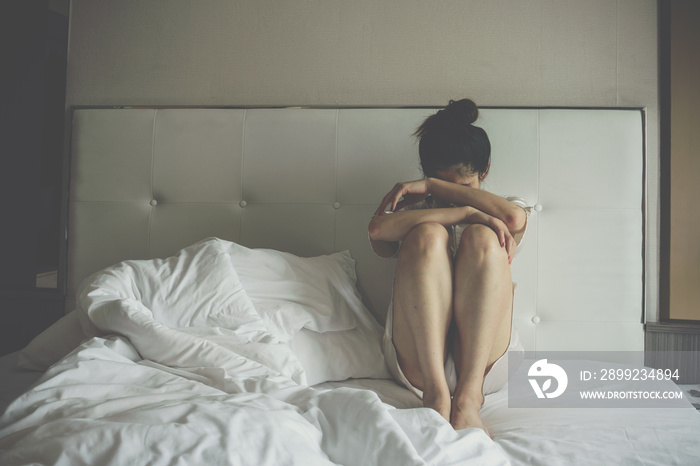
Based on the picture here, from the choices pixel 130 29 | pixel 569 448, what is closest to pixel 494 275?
pixel 569 448

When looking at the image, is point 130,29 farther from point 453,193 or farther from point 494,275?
point 494,275

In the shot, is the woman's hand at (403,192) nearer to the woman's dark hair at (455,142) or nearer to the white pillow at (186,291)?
the woman's dark hair at (455,142)

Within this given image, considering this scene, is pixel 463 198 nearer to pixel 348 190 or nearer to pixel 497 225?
pixel 497 225

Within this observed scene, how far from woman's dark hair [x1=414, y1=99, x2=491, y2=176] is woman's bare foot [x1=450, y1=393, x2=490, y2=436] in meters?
0.57

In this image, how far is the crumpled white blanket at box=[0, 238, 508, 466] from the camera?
0.56m

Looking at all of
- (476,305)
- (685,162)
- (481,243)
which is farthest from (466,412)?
(685,162)

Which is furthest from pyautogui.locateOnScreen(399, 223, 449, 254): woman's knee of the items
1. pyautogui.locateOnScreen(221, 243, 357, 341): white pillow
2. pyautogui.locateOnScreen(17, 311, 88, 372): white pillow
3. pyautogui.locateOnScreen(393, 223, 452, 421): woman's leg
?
pyautogui.locateOnScreen(17, 311, 88, 372): white pillow

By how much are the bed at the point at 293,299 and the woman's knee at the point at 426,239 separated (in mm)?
297

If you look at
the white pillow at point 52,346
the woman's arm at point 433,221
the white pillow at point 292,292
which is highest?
the woman's arm at point 433,221

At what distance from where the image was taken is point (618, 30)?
148 centimetres

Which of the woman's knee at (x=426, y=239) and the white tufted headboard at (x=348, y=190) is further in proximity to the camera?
the white tufted headboard at (x=348, y=190)

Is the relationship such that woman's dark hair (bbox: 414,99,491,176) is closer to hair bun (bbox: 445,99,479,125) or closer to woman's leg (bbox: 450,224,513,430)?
hair bun (bbox: 445,99,479,125)

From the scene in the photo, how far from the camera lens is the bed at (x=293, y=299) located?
638mm

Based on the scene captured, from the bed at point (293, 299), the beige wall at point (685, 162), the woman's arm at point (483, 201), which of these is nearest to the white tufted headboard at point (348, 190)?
the bed at point (293, 299)
